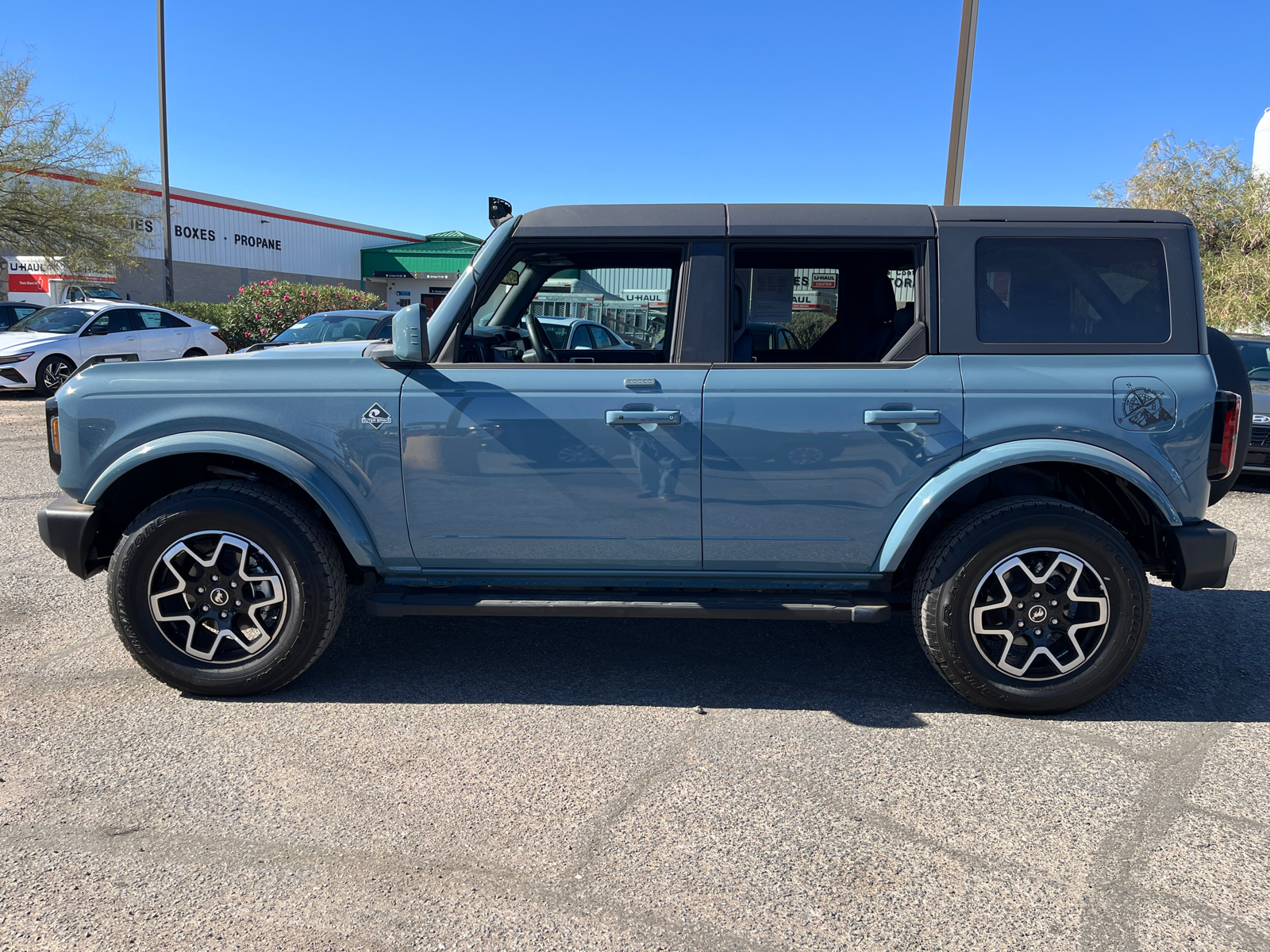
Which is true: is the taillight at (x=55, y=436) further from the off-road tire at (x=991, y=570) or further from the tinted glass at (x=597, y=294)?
the off-road tire at (x=991, y=570)

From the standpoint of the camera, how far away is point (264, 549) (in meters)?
3.50

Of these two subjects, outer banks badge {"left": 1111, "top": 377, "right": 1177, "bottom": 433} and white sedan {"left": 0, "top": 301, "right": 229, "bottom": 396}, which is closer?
outer banks badge {"left": 1111, "top": 377, "right": 1177, "bottom": 433}

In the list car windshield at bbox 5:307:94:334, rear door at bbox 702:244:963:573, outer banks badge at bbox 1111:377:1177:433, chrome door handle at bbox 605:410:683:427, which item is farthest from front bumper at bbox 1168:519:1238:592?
car windshield at bbox 5:307:94:334

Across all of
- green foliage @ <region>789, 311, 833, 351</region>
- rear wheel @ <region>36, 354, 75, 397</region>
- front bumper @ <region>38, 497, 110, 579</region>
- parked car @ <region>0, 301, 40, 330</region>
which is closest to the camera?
front bumper @ <region>38, 497, 110, 579</region>

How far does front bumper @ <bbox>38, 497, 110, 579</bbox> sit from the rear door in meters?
2.48

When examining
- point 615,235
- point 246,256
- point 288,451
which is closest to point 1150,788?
point 615,235

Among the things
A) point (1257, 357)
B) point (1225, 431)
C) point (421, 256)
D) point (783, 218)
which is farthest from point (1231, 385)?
point (421, 256)

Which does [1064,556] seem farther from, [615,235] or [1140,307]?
[615,235]

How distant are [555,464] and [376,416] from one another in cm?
73

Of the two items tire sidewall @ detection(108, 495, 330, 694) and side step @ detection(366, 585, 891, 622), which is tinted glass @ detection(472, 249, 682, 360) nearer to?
side step @ detection(366, 585, 891, 622)

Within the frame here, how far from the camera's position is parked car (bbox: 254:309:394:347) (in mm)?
12375

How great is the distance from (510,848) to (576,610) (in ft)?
3.54

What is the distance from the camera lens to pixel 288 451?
3512 millimetres

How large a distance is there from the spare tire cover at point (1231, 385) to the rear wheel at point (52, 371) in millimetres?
15625
